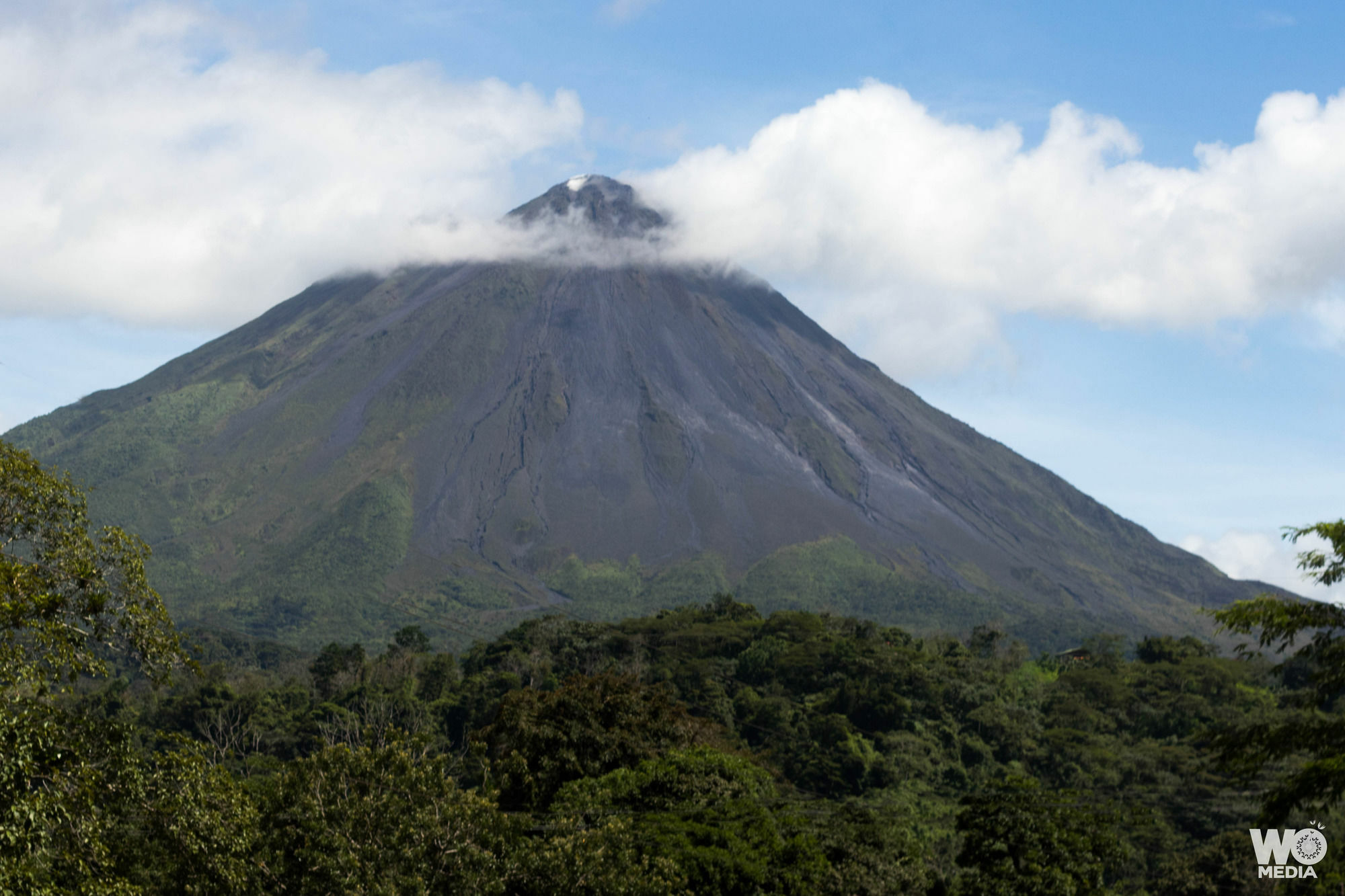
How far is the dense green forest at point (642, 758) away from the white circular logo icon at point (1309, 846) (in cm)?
52

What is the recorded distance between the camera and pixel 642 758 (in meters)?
31.4

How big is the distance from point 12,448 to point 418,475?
169411mm

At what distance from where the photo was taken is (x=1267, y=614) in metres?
11.7

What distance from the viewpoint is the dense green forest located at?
10.8m

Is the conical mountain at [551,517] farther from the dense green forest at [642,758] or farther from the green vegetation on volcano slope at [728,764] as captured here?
the dense green forest at [642,758]

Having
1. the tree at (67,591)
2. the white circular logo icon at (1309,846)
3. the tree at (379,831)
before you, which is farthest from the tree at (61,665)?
the white circular logo icon at (1309,846)

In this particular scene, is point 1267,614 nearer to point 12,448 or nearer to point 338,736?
point 12,448

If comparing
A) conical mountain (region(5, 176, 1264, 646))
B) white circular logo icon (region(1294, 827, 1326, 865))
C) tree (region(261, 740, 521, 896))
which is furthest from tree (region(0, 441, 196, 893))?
conical mountain (region(5, 176, 1264, 646))

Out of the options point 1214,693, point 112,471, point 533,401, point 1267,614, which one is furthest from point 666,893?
point 112,471

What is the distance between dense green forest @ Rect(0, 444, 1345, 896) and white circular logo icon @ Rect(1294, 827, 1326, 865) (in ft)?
1.72

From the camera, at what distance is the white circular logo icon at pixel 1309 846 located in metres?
20.3

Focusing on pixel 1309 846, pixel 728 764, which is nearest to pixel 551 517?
pixel 728 764

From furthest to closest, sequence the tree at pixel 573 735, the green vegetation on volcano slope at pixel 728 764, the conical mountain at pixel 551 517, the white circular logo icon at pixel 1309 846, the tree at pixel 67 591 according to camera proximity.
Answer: the conical mountain at pixel 551 517 → the tree at pixel 573 735 → the white circular logo icon at pixel 1309 846 → the green vegetation on volcano slope at pixel 728 764 → the tree at pixel 67 591

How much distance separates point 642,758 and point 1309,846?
15.7 m
